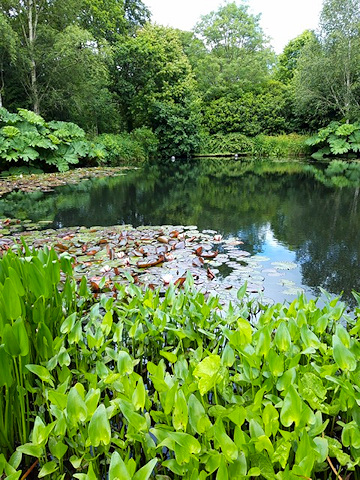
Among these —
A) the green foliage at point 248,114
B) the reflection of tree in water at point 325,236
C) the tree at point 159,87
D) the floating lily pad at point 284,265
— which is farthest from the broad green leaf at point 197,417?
the green foliage at point 248,114

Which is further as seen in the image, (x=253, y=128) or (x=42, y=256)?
(x=253, y=128)

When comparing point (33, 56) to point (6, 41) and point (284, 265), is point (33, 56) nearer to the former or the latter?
point (6, 41)

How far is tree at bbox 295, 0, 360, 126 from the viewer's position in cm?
1712

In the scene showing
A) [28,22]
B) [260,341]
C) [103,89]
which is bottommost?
[260,341]

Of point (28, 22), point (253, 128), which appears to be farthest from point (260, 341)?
point (253, 128)

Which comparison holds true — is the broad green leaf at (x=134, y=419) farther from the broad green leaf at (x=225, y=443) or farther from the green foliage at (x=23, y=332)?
the green foliage at (x=23, y=332)

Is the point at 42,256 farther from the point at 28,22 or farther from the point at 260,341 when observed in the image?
the point at 28,22

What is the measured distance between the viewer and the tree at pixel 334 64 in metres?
17.1

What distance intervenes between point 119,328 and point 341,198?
6536 millimetres

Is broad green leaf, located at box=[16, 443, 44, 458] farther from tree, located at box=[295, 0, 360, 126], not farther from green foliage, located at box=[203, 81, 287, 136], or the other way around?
green foliage, located at box=[203, 81, 287, 136]

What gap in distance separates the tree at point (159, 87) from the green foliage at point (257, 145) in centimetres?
224

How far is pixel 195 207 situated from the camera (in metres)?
6.43

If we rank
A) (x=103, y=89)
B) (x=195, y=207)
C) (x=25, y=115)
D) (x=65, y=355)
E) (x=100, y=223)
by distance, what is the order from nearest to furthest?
(x=65, y=355) < (x=100, y=223) < (x=195, y=207) < (x=25, y=115) < (x=103, y=89)

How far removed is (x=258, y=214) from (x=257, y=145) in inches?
660
